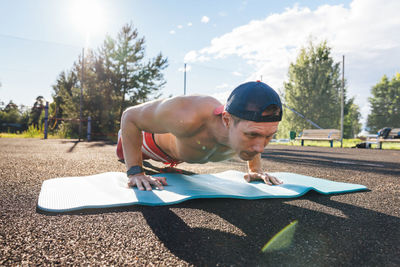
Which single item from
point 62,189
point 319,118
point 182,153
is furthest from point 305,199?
point 319,118

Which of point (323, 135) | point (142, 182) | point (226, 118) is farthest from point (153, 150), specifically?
point (323, 135)

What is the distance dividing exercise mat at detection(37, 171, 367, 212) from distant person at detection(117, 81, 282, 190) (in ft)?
0.45

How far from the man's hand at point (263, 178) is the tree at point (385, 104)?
34.0 meters

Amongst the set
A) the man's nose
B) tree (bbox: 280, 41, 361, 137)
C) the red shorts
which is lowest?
the red shorts

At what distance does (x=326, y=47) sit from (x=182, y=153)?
20816 mm

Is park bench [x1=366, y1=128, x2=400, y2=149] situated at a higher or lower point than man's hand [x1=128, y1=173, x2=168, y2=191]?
higher

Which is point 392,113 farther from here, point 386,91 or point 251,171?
point 251,171

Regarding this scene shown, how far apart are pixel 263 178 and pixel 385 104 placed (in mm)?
35864

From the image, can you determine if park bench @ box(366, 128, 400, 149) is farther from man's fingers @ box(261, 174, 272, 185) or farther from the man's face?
the man's face

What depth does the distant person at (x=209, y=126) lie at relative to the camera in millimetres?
1302

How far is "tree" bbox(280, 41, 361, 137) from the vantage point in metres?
18.0

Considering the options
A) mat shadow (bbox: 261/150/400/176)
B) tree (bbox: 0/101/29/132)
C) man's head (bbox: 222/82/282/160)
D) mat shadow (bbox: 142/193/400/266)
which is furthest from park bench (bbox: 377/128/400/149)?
tree (bbox: 0/101/29/132)

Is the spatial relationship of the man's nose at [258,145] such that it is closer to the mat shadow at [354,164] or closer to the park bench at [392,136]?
the mat shadow at [354,164]

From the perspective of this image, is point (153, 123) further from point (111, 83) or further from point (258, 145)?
point (111, 83)
